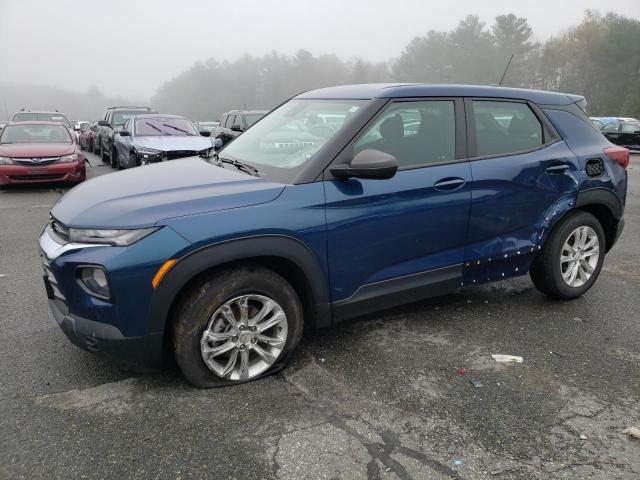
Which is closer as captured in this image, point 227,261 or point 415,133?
point 227,261

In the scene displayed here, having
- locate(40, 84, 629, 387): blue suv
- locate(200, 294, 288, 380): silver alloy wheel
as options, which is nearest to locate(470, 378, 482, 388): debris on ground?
locate(40, 84, 629, 387): blue suv

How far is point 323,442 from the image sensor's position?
2578 millimetres

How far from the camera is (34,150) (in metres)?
10.4

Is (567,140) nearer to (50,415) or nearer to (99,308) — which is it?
(99,308)

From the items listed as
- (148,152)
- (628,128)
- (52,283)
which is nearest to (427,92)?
(52,283)

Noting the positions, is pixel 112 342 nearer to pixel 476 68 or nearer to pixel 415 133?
pixel 415 133

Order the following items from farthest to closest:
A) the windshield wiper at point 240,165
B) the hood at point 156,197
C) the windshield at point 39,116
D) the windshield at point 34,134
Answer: the windshield at point 39,116 < the windshield at point 34,134 < the windshield wiper at point 240,165 < the hood at point 156,197

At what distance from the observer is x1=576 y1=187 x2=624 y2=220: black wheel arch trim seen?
415 cm

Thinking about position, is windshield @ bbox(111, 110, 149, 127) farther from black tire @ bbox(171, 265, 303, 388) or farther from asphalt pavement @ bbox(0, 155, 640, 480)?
black tire @ bbox(171, 265, 303, 388)

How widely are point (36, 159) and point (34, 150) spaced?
252mm

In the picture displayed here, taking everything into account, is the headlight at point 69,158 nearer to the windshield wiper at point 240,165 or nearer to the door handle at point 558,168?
the windshield wiper at point 240,165

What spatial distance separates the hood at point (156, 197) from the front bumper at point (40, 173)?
26.0 feet

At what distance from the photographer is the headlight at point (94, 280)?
2654 mm

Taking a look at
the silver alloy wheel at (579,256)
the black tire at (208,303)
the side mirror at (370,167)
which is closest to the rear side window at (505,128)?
the silver alloy wheel at (579,256)
